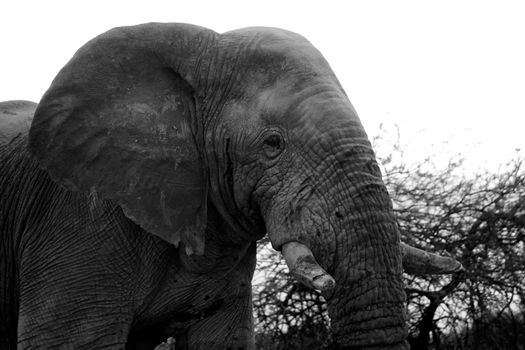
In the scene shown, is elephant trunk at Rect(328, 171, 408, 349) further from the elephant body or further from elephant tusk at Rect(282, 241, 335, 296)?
the elephant body

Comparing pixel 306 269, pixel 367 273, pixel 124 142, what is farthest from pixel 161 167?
pixel 367 273

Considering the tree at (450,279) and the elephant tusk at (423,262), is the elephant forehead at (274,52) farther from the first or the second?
the tree at (450,279)

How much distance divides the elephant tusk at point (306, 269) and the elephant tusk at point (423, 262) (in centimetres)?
64

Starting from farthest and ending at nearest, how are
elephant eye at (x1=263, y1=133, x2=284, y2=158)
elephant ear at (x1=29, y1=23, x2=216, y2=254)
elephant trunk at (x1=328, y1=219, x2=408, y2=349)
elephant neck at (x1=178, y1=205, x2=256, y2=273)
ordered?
elephant neck at (x1=178, y1=205, x2=256, y2=273), elephant ear at (x1=29, y1=23, x2=216, y2=254), elephant eye at (x1=263, y1=133, x2=284, y2=158), elephant trunk at (x1=328, y1=219, x2=408, y2=349)

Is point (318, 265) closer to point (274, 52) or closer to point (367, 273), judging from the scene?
point (367, 273)

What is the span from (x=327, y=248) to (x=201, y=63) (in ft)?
3.54

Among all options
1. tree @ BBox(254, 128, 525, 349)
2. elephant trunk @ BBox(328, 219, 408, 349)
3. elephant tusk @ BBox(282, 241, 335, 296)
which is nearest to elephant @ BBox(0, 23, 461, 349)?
elephant tusk @ BBox(282, 241, 335, 296)

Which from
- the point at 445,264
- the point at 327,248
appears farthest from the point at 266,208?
the point at 445,264

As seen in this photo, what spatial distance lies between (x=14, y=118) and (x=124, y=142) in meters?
0.96

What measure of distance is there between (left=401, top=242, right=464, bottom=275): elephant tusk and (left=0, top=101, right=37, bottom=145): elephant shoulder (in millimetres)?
1908

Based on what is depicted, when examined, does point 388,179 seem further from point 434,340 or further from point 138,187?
point 138,187

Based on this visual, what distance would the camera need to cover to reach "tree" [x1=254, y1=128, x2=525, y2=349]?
8445 millimetres

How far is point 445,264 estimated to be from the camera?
3994mm

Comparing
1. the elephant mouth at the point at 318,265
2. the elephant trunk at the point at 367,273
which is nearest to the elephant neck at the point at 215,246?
the elephant mouth at the point at 318,265
